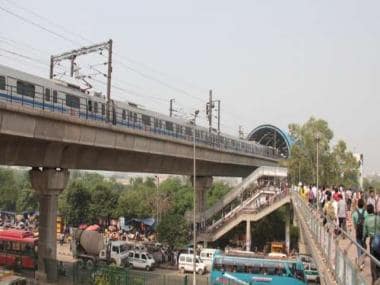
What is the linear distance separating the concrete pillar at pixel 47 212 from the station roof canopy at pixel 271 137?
1959 inches

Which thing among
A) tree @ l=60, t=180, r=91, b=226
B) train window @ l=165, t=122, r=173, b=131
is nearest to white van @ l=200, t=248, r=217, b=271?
train window @ l=165, t=122, r=173, b=131

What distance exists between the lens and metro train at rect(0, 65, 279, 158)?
74.6 feet

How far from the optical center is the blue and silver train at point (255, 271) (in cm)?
2647

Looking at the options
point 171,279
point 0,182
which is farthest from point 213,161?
point 0,182

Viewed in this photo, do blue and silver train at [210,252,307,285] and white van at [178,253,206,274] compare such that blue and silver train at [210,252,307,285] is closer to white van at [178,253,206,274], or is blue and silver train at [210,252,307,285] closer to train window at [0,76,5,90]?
white van at [178,253,206,274]

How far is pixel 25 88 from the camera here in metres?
23.5

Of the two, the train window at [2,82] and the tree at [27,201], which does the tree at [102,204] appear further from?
the train window at [2,82]

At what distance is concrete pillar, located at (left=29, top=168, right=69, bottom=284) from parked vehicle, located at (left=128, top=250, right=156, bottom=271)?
1100cm

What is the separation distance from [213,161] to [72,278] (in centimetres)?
2086

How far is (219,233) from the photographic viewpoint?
139ft

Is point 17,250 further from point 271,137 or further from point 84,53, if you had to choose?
point 271,137

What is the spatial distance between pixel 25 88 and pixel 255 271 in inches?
639

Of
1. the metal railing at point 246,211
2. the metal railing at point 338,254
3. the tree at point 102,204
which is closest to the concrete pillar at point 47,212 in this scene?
the metal railing at point 338,254

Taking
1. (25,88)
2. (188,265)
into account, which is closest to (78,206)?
(188,265)
